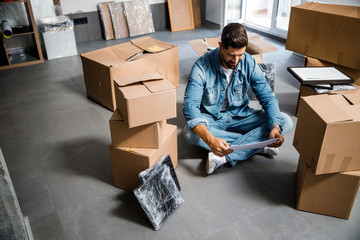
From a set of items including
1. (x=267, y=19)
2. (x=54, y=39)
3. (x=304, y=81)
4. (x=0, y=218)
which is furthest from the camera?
(x=267, y=19)

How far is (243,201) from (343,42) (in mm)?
1600

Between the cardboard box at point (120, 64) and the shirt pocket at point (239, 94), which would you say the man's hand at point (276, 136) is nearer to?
the shirt pocket at point (239, 94)

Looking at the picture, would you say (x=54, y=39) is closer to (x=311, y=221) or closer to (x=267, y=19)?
(x=267, y=19)

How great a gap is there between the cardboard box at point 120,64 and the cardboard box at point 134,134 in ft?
3.24

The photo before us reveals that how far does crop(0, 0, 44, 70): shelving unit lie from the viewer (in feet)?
12.8

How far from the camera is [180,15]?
17.4 feet

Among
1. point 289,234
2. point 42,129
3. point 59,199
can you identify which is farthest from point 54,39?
point 289,234

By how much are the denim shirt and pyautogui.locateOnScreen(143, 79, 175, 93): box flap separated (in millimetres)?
240

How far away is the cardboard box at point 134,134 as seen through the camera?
183 centimetres

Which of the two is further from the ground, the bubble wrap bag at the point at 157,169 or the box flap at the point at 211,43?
the box flap at the point at 211,43

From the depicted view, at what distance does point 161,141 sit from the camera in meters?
1.93

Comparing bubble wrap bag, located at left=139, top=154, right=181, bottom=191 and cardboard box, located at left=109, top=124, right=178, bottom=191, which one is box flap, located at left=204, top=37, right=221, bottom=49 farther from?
bubble wrap bag, located at left=139, top=154, right=181, bottom=191

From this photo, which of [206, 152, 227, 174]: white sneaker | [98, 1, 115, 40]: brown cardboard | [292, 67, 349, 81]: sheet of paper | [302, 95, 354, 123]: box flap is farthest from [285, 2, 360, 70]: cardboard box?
[98, 1, 115, 40]: brown cardboard

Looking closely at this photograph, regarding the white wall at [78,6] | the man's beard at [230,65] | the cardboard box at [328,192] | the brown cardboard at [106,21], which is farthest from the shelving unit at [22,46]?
the cardboard box at [328,192]
